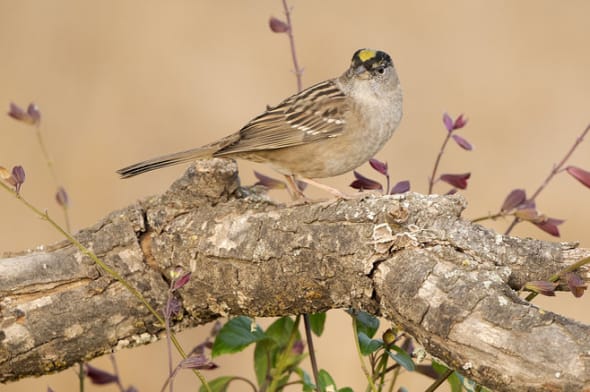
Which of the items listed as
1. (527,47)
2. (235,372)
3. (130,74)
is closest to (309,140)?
(235,372)

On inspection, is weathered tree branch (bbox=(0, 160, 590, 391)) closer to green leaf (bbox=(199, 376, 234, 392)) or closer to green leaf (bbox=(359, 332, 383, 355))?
green leaf (bbox=(359, 332, 383, 355))

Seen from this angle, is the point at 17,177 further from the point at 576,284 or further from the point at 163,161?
the point at 576,284

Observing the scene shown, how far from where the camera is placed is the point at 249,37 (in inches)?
233

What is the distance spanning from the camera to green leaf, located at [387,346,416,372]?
222 centimetres

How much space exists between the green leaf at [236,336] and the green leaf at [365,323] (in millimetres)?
264

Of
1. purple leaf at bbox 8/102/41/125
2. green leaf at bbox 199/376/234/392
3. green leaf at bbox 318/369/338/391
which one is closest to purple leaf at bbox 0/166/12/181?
purple leaf at bbox 8/102/41/125

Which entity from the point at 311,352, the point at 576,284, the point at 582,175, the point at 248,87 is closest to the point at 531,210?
the point at 582,175

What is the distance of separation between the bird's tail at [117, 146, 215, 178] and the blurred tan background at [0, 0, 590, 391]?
6.08ft

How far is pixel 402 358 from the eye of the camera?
225 cm

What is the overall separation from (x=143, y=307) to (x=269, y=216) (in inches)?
17.2

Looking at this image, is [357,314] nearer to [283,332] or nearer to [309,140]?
[283,332]

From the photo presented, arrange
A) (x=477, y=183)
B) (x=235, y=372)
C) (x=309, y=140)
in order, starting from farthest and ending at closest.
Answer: (x=477, y=183) < (x=235, y=372) < (x=309, y=140)

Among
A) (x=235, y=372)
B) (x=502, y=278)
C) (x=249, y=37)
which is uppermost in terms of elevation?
(x=249, y=37)

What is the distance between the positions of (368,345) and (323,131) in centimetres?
133
